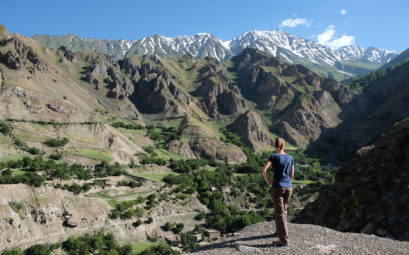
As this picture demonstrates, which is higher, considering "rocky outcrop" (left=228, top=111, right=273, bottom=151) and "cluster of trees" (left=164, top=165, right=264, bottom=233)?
"rocky outcrop" (left=228, top=111, right=273, bottom=151)

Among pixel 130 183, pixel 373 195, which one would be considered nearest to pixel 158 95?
pixel 130 183

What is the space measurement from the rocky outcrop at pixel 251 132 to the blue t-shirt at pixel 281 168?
135319 mm

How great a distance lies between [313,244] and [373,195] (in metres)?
8.34

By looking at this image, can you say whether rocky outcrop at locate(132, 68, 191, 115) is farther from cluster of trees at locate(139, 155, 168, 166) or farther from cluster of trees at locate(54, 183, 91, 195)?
cluster of trees at locate(54, 183, 91, 195)

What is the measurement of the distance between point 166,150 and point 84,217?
58.5m

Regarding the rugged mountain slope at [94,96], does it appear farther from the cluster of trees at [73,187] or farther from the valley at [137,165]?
the cluster of trees at [73,187]

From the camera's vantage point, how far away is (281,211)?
366 inches

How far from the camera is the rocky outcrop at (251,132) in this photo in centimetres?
14580

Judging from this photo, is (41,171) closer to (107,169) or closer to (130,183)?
(107,169)

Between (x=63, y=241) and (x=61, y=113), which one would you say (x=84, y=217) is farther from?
(x=61, y=113)

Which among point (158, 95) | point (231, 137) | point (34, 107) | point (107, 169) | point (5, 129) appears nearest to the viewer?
point (5, 129)

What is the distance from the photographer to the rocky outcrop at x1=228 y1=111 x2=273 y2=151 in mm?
145800

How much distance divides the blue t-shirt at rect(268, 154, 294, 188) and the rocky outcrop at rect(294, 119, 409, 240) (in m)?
7.38

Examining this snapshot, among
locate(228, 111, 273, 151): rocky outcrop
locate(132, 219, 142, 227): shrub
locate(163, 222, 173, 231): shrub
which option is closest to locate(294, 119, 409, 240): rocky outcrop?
locate(132, 219, 142, 227): shrub
